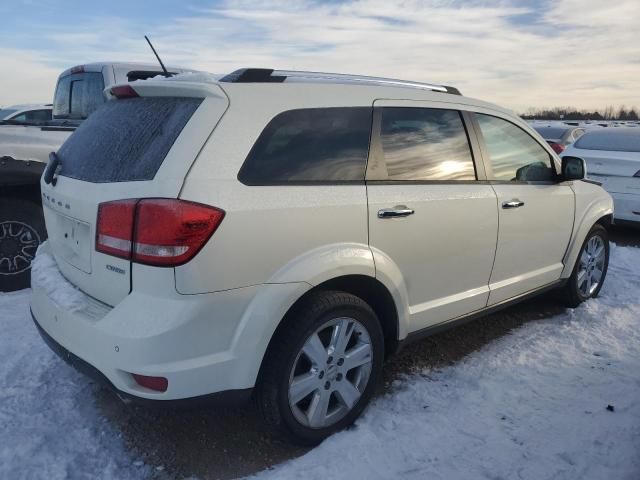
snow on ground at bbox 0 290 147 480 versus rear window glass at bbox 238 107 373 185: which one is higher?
rear window glass at bbox 238 107 373 185

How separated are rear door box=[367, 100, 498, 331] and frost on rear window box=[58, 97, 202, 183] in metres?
0.99

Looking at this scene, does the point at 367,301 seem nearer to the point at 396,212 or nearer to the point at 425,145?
the point at 396,212

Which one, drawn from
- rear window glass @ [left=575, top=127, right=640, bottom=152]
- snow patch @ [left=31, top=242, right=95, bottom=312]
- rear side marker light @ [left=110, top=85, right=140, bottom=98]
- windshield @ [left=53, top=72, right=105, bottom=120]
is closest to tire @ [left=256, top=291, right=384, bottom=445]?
snow patch @ [left=31, top=242, right=95, bottom=312]

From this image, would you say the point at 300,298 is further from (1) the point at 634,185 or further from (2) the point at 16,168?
(1) the point at 634,185

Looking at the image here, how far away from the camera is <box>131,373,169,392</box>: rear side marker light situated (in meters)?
2.17

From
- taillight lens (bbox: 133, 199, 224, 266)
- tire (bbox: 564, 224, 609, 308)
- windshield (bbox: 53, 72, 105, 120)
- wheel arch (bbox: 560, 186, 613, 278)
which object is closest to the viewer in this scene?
taillight lens (bbox: 133, 199, 224, 266)

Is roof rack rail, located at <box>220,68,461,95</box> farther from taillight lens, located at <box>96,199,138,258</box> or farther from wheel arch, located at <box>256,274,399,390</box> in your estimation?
wheel arch, located at <box>256,274,399,390</box>

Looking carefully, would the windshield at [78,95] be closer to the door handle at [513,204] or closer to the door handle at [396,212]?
the door handle at [396,212]

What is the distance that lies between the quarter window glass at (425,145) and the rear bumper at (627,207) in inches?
174

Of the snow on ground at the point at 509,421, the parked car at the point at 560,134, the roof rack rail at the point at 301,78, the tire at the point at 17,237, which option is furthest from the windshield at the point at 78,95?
the parked car at the point at 560,134

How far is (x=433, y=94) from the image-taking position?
329cm

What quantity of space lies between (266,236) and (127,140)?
84cm

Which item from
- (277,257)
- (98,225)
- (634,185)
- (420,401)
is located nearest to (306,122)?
(277,257)

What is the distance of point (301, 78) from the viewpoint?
8.87 feet
